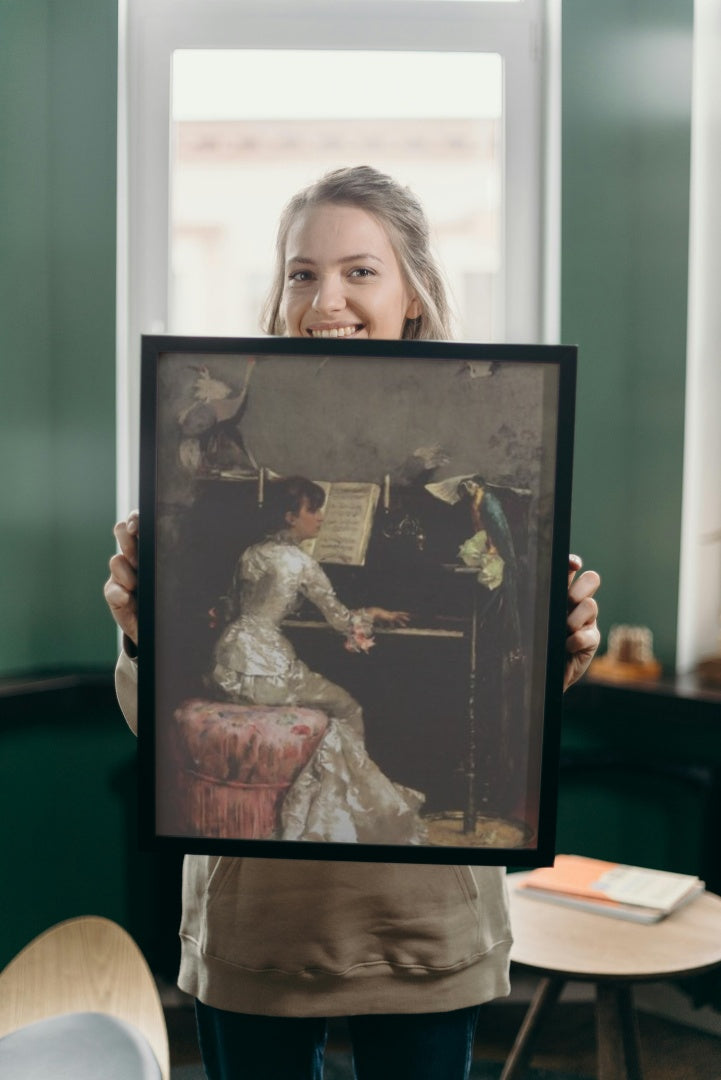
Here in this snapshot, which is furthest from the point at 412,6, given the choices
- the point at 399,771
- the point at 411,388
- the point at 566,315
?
the point at 399,771

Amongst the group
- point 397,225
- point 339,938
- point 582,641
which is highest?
point 397,225

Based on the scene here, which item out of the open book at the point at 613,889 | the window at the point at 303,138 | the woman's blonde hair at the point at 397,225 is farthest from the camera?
the window at the point at 303,138

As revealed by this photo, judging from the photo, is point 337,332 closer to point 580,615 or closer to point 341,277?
point 341,277

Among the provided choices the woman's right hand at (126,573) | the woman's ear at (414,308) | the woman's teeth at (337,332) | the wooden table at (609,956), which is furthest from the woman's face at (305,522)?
the wooden table at (609,956)

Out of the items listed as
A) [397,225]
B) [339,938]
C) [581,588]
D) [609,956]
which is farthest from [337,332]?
[609,956]

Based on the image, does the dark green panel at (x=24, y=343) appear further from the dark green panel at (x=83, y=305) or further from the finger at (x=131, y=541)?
the finger at (x=131, y=541)

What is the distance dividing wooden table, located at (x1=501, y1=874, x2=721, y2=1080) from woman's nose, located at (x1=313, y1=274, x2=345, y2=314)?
3.65 feet

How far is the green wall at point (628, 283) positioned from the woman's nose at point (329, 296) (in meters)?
1.59

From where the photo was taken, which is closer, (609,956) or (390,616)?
(390,616)

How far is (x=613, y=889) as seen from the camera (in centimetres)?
194

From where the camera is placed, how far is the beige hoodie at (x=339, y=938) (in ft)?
3.42

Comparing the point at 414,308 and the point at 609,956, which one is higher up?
the point at 414,308

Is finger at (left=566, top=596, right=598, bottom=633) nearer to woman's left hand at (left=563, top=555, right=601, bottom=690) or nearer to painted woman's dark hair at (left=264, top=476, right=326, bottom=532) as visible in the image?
woman's left hand at (left=563, top=555, right=601, bottom=690)

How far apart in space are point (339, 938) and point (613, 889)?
1044 mm
